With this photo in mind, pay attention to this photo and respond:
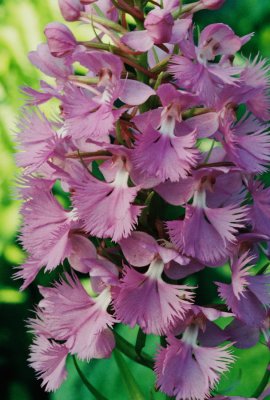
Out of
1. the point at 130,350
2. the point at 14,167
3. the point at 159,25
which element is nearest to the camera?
the point at 159,25

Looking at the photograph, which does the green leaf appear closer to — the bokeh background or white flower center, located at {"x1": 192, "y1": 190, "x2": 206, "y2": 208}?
white flower center, located at {"x1": 192, "y1": 190, "x2": 206, "y2": 208}

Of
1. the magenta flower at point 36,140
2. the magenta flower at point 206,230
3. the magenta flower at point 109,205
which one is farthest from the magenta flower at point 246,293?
the magenta flower at point 36,140

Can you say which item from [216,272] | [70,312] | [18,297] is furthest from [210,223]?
[18,297]

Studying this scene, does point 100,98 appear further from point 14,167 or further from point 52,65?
point 14,167

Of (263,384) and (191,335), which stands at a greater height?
(191,335)

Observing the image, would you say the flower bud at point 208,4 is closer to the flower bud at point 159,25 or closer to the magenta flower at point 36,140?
the flower bud at point 159,25

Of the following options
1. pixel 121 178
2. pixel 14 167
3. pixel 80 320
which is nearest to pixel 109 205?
pixel 121 178

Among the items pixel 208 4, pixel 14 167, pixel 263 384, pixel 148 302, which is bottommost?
pixel 14 167

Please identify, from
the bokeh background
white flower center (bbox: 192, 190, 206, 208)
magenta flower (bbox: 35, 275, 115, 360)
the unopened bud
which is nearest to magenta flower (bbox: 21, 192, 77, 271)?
magenta flower (bbox: 35, 275, 115, 360)
